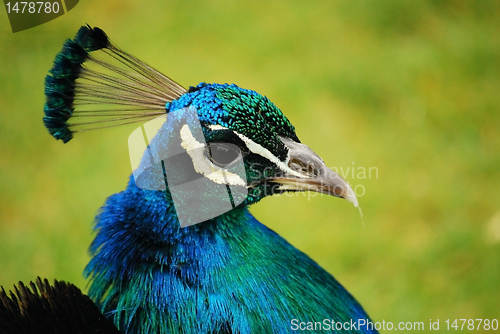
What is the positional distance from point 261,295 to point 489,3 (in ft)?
10.2

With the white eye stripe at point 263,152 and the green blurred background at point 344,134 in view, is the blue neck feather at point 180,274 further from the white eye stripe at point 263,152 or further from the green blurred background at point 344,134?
the green blurred background at point 344,134

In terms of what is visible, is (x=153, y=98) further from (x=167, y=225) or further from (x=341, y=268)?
(x=341, y=268)

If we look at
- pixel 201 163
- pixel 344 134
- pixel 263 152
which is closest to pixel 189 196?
pixel 201 163

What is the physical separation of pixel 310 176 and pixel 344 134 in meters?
Result: 1.93

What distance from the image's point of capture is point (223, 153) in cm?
103

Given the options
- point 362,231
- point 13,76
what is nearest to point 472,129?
point 362,231

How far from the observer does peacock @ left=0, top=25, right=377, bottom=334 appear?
Answer: 1.02 meters

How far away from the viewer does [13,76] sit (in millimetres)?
2959

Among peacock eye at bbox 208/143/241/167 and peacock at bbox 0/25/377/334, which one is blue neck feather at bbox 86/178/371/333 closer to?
peacock at bbox 0/25/377/334

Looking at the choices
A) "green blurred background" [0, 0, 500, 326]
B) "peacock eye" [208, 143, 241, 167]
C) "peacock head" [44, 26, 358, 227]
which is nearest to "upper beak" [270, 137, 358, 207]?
"peacock head" [44, 26, 358, 227]

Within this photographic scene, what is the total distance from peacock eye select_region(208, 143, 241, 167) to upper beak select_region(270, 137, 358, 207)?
0.37 ft

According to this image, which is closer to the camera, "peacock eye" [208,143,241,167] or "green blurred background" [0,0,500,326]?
"peacock eye" [208,143,241,167]

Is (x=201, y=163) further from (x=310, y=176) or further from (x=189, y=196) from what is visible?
(x=310, y=176)

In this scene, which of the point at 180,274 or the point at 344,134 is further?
the point at 344,134
